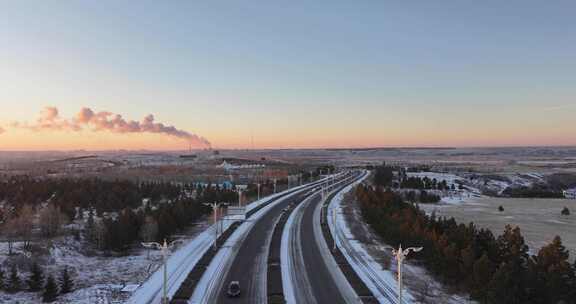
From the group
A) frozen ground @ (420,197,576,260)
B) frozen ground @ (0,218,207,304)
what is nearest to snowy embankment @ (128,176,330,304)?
frozen ground @ (0,218,207,304)

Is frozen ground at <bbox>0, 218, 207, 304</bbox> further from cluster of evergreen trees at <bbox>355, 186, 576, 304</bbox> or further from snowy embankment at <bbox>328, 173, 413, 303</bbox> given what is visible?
cluster of evergreen trees at <bbox>355, 186, 576, 304</bbox>

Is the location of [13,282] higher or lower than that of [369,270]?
higher

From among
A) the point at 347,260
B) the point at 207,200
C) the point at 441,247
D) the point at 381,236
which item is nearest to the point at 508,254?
the point at 441,247

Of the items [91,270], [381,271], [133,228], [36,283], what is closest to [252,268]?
[381,271]

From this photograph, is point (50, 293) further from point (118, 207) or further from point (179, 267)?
point (118, 207)

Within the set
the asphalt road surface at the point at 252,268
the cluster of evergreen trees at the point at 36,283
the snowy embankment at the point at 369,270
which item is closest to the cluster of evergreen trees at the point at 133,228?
the asphalt road surface at the point at 252,268

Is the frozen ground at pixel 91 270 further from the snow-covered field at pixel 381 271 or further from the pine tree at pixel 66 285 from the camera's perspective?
the snow-covered field at pixel 381 271
